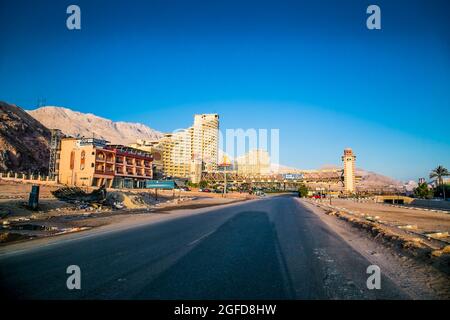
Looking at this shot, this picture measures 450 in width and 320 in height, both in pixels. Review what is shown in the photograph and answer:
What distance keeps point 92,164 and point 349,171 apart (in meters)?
126

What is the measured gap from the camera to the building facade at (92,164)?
76.8 m

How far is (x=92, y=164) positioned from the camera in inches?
3022

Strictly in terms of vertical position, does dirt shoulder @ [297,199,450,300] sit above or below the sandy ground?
above

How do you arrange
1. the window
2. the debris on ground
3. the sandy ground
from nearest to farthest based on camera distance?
the sandy ground < the debris on ground < the window

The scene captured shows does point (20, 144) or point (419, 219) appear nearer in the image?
point (419, 219)

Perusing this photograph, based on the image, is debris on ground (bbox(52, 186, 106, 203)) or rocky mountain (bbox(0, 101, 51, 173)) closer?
debris on ground (bbox(52, 186, 106, 203))

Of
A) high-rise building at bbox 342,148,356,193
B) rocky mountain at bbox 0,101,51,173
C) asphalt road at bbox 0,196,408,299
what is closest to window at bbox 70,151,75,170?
rocky mountain at bbox 0,101,51,173

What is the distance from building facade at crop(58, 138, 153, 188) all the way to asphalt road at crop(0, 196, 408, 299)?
71.2 meters

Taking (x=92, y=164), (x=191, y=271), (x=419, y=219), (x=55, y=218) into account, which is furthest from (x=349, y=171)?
(x=191, y=271)

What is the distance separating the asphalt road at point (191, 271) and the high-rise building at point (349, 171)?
156828 mm

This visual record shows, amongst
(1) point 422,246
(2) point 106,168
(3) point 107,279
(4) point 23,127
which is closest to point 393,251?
(1) point 422,246

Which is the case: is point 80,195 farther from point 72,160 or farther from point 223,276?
point 72,160

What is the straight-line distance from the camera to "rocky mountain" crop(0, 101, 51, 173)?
260ft

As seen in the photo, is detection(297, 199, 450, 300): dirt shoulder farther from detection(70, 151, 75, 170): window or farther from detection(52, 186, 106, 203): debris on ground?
detection(70, 151, 75, 170): window
